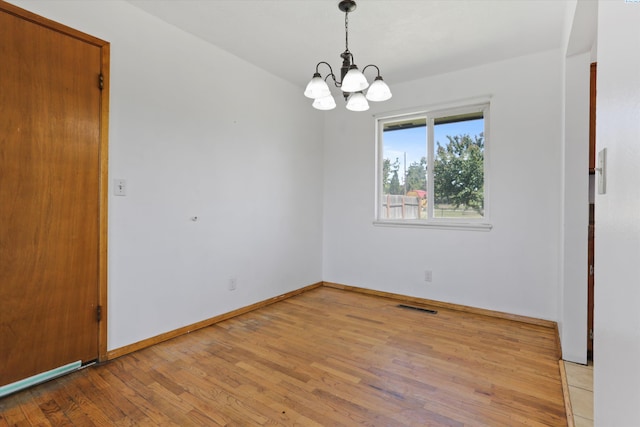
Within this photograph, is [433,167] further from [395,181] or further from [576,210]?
[576,210]

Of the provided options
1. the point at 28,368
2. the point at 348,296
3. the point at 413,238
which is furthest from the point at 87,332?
the point at 413,238

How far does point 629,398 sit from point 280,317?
272 cm

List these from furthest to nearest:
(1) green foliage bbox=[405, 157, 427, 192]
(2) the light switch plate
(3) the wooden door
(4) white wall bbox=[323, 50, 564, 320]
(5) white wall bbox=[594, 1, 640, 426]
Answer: (1) green foliage bbox=[405, 157, 427, 192] → (4) white wall bbox=[323, 50, 564, 320] → (2) the light switch plate → (3) the wooden door → (5) white wall bbox=[594, 1, 640, 426]

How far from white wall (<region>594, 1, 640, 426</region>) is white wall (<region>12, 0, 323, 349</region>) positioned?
2590 millimetres

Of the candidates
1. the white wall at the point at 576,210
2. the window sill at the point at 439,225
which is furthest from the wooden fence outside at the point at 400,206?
the white wall at the point at 576,210

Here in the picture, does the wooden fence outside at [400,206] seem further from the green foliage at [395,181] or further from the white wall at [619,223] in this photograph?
the white wall at [619,223]

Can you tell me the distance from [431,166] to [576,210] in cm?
158

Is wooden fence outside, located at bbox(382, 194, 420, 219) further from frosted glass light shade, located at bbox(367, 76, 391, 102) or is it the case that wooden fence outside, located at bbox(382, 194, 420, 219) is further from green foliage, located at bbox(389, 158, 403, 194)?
frosted glass light shade, located at bbox(367, 76, 391, 102)

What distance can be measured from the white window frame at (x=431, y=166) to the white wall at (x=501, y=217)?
6cm

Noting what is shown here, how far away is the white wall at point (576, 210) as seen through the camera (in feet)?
6.93

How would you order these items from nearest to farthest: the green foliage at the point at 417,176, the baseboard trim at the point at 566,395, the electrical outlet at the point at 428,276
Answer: the baseboard trim at the point at 566,395 → the electrical outlet at the point at 428,276 → the green foliage at the point at 417,176

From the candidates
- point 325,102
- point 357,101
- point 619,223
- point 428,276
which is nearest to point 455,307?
point 428,276

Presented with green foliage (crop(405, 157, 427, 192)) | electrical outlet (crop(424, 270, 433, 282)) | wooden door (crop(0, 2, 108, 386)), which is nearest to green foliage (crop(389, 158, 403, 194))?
green foliage (crop(405, 157, 427, 192))

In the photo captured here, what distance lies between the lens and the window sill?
10.6 ft
